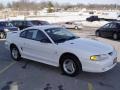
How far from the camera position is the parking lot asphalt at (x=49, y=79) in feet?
22.5

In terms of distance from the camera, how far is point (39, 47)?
28.1 ft

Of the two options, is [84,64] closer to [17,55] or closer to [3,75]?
[3,75]

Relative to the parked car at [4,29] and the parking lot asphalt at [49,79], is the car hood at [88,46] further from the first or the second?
the parked car at [4,29]

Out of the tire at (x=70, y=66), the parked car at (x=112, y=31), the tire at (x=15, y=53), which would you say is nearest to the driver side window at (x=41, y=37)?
the tire at (x=70, y=66)

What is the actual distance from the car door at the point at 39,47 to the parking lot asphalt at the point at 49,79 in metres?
0.44

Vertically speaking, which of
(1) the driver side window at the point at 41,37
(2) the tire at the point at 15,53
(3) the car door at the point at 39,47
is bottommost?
(2) the tire at the point at 15,53

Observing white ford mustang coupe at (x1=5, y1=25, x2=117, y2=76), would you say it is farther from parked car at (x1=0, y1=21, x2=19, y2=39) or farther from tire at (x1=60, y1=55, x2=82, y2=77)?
parked car at (x1=0, y1=21, x2=19, y2=39)

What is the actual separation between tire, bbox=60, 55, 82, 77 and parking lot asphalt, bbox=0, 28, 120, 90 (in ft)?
0.54

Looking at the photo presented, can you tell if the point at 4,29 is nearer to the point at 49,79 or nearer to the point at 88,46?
the point at 49,79

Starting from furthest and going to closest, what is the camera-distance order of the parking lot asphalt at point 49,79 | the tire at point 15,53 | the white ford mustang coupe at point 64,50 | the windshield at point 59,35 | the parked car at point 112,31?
the parked car at point 112,31 → the tire at point 15,53 → the windshield at point 59,35 → the white ford mustang coupe at point 64,50 → the parking lot asphalt at point 49,79

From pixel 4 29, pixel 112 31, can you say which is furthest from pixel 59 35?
pixel 112 31

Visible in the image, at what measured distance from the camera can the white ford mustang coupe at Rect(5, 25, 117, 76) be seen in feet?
23.9

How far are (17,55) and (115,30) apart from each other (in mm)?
11380

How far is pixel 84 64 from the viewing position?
287 inches
